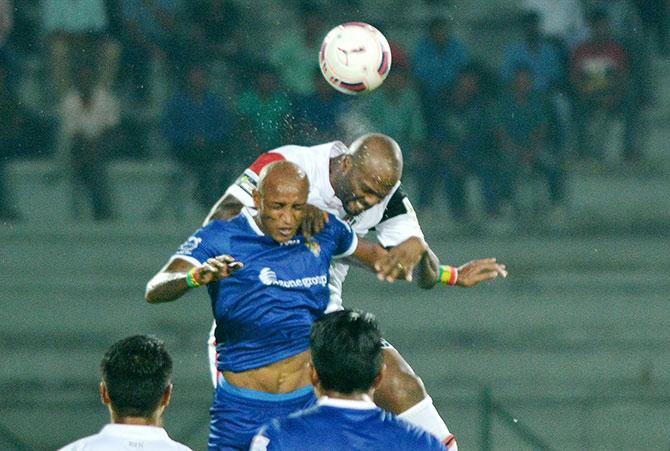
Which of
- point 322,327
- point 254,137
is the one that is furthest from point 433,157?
point 322,327

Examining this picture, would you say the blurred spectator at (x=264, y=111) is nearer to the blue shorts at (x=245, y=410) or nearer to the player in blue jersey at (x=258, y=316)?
the player in blue jersey at (x=258, y=316)

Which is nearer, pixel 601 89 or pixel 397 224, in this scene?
pixel 397 224

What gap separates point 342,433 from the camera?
3865 millimetres

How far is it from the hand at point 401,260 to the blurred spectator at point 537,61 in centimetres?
564

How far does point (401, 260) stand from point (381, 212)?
0.50 m

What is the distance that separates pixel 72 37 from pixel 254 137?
1939 millimetres

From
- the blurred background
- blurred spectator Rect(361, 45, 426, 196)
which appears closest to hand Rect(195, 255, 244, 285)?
the blurred background

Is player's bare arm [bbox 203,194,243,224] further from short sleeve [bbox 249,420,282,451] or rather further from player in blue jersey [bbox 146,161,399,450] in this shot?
short sleeve [bbox 249,420,282,451]

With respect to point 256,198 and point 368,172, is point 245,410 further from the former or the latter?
point 368,172

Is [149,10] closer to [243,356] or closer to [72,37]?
[72,37]

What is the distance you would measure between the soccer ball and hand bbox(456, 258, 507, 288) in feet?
3.75

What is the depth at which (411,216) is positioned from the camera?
20.7 ft

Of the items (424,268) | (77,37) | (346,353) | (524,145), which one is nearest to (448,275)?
(424,268)

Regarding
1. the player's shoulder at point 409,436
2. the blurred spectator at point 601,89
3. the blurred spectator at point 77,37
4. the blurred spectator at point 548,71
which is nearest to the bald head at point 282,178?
the player's shoulder at point 409,436
